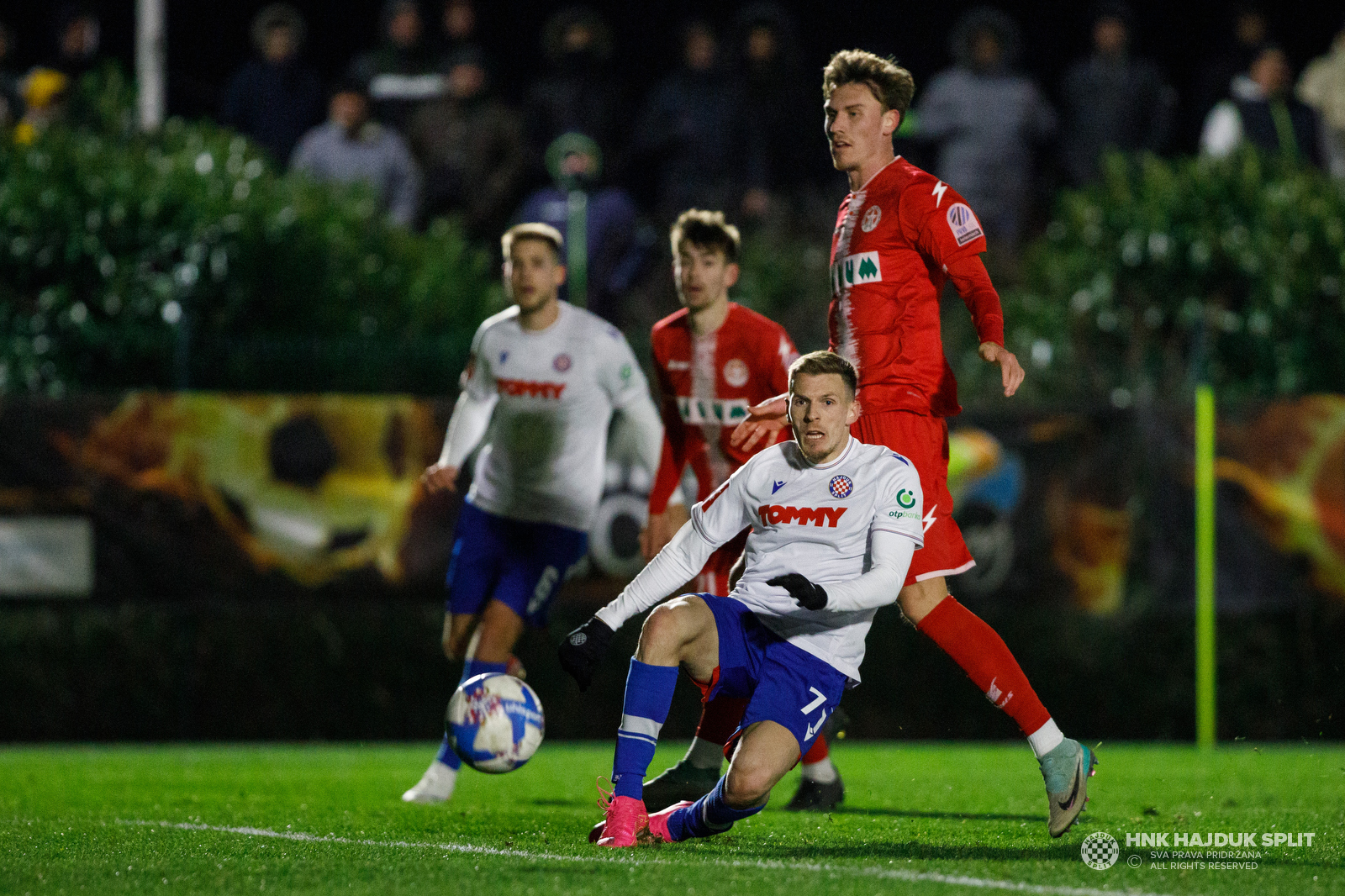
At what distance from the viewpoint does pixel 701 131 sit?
1524cm

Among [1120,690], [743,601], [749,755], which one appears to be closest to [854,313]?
[743,601]

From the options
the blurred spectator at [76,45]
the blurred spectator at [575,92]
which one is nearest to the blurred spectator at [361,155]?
the blurred spectator at [575,92]

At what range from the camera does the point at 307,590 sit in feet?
38.3

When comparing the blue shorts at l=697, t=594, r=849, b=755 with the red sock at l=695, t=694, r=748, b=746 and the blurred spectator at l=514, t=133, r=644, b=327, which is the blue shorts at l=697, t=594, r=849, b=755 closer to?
the red sock at l=695, t=694, r=748, b=746

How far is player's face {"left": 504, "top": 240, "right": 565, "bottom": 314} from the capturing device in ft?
27.4

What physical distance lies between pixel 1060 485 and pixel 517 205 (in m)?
5.83

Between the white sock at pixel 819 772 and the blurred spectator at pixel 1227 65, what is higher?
the blurred spectator at pixel 1227 65

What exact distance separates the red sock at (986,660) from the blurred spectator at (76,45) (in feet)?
35.1

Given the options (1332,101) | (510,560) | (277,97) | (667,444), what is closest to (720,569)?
(667,444)

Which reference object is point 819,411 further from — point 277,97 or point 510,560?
point 277,97

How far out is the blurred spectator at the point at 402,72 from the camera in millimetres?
15477

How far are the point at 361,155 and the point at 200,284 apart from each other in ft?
9.60

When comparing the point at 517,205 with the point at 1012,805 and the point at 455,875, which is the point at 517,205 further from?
the point at 455,875

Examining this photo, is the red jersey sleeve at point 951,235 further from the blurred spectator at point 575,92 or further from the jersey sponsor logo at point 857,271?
the blurred spectator at point 575,92
